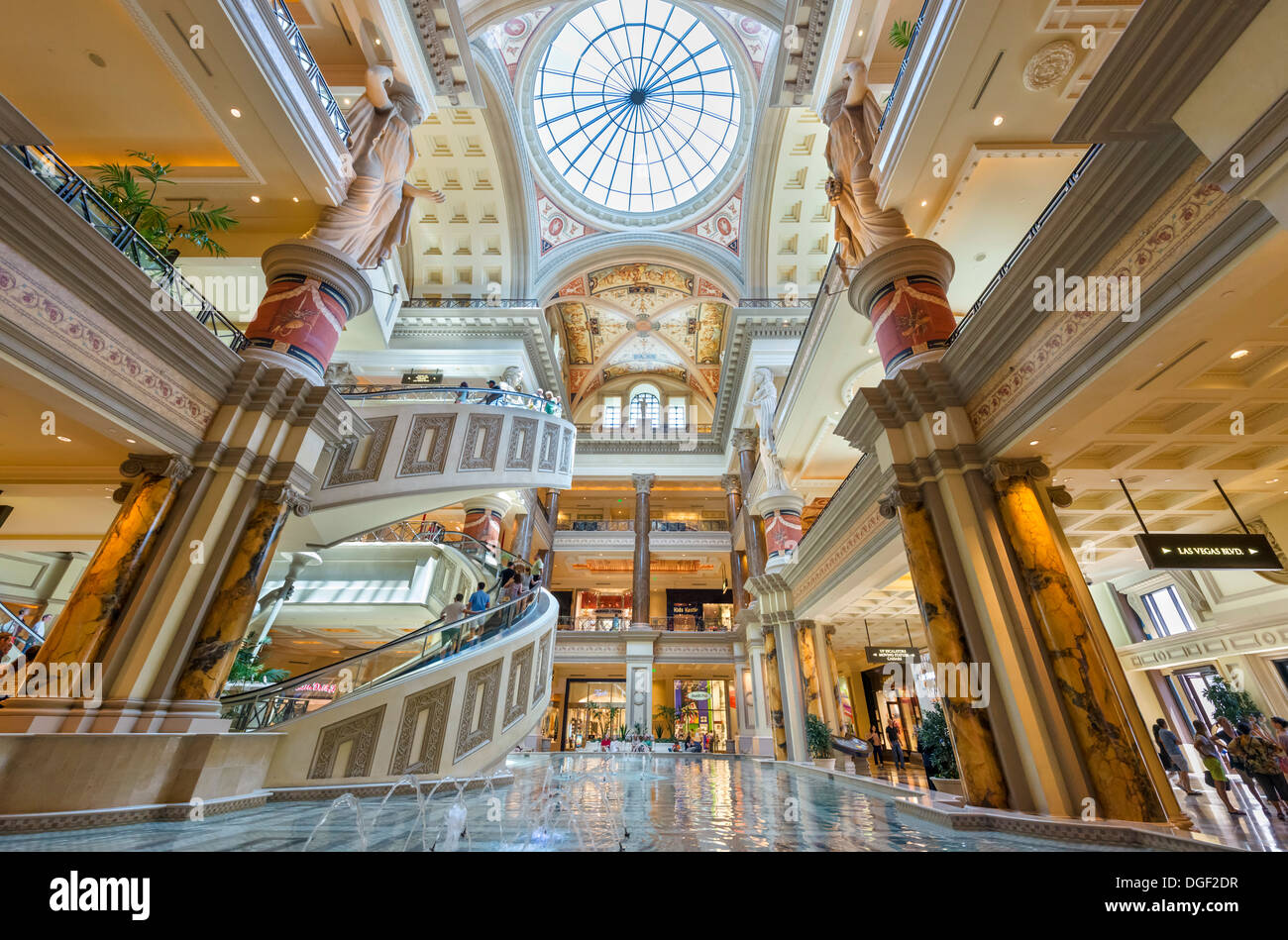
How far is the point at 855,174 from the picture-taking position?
7445 mm

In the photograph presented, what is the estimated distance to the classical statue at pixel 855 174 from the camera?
7031mm

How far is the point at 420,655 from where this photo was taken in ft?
21.2

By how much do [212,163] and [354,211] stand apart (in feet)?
6.44

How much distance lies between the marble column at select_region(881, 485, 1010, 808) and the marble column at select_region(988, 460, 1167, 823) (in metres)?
0.59

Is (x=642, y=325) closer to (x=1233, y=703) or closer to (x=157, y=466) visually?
(x=157, y=466)

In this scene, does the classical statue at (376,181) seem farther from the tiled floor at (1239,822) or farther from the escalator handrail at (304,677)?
the tiled floor at (1239,822)

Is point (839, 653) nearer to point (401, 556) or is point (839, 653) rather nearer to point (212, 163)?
point (401, 556)

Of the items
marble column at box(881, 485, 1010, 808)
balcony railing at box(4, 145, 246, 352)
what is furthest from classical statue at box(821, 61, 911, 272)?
balcony railing at box(4, 145, 246, 352)

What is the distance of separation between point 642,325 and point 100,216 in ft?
63.5

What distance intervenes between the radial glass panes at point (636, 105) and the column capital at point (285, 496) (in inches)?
710

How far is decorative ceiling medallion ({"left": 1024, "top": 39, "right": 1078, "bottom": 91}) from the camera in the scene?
5.61 metres

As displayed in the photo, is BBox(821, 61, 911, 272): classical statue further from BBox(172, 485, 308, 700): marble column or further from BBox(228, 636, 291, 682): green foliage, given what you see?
BBox(228, 636, 291, 682): green foliage
